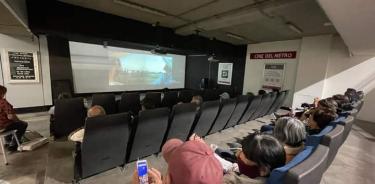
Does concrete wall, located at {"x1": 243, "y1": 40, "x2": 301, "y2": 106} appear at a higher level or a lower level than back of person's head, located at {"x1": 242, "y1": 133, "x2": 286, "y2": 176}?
higher

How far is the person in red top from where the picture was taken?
9.29ft

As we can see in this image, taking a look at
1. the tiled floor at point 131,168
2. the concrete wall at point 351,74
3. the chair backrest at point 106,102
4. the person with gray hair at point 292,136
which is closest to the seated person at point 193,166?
the person with gray hair at point 292,136

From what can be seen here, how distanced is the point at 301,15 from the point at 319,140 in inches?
146

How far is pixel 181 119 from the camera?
2.68 m

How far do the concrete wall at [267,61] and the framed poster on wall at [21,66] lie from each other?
805cm

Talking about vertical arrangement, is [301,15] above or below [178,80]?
above

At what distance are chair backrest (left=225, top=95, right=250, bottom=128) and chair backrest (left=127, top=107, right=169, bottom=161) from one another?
184 cm

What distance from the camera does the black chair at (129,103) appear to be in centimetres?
371

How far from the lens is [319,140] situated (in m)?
1.48

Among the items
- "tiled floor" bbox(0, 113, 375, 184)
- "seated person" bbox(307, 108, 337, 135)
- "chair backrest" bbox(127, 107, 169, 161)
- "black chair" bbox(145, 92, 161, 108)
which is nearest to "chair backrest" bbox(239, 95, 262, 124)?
"tiled floor" bbox(0, 113, 375, 184)

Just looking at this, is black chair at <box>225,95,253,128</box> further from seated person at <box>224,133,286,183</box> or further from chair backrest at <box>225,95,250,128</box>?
seated person at <box>224,133,286,183</box>

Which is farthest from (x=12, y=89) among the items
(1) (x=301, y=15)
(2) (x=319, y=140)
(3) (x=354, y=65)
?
(3) (x=354, y=65)

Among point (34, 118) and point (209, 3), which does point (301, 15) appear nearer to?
point (209, 3)

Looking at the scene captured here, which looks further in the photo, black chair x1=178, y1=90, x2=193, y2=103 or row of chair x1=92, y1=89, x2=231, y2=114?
black chair x1=178, y1=90, x2=193, y2=103
